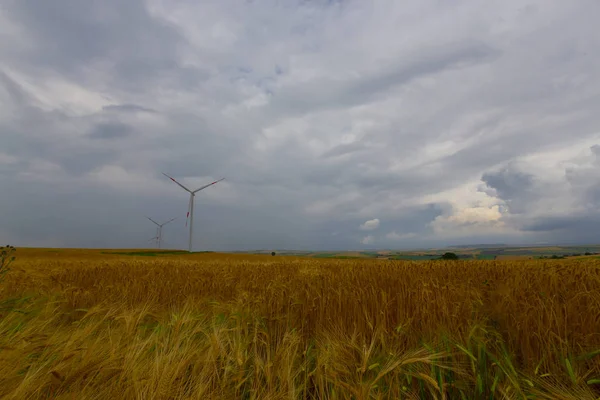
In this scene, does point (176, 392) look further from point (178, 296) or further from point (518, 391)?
point (178, 296)

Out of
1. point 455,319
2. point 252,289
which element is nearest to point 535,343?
point 455,319

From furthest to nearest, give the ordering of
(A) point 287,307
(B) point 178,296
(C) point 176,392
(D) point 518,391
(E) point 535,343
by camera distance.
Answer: (B) point 178,296 < (A) point 287,307 < (E) point 535,343 < (C) point 176,392 < (D) point 518,391

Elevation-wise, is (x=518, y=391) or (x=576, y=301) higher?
(x=576, y=301)

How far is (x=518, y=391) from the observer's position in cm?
186

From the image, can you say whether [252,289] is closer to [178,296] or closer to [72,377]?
[178,296]

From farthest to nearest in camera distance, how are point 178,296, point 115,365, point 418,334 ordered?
point 178,296, point 418,334, point 115,365

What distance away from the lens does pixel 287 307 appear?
3928 mm

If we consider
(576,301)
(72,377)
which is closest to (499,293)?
(576,301)

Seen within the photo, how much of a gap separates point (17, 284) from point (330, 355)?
25.3ft

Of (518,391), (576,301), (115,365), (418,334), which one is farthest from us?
(576,301)

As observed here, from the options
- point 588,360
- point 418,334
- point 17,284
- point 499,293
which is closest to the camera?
point 588,360

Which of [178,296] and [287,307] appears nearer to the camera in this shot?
[287,307]

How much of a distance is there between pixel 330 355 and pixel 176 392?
108 centimetres

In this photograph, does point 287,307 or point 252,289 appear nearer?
point 287,307
